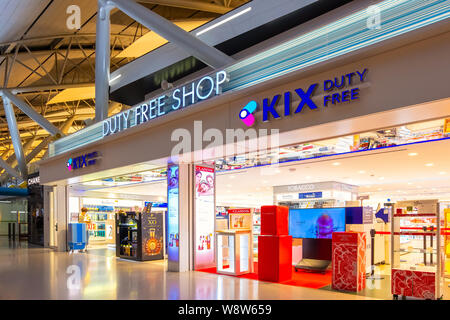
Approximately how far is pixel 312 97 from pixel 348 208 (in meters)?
4.16

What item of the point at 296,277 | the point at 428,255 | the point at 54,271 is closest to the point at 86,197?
Answer: the point at 54,271

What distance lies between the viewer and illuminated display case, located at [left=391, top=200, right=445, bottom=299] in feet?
19.1

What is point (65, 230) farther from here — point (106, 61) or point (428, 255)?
point (428, 255)

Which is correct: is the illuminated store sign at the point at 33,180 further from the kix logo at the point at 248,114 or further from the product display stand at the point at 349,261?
the product display stand at the point at 349,261

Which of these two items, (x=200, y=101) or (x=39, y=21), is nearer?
(x=200, y=101)

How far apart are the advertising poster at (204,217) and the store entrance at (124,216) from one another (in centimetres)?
272

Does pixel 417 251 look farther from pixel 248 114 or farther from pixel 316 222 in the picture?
pixel 248 114

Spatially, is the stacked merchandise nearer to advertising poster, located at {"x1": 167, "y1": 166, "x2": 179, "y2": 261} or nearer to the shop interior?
the shop interior

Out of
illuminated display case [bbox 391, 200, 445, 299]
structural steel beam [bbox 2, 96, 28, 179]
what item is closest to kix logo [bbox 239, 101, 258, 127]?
illuminated display case [bbox 391, 200, 445, 299]

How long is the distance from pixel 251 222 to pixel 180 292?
415 centimetres

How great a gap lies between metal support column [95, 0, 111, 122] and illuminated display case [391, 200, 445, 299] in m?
8.06

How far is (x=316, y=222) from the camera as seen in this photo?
364 inches
